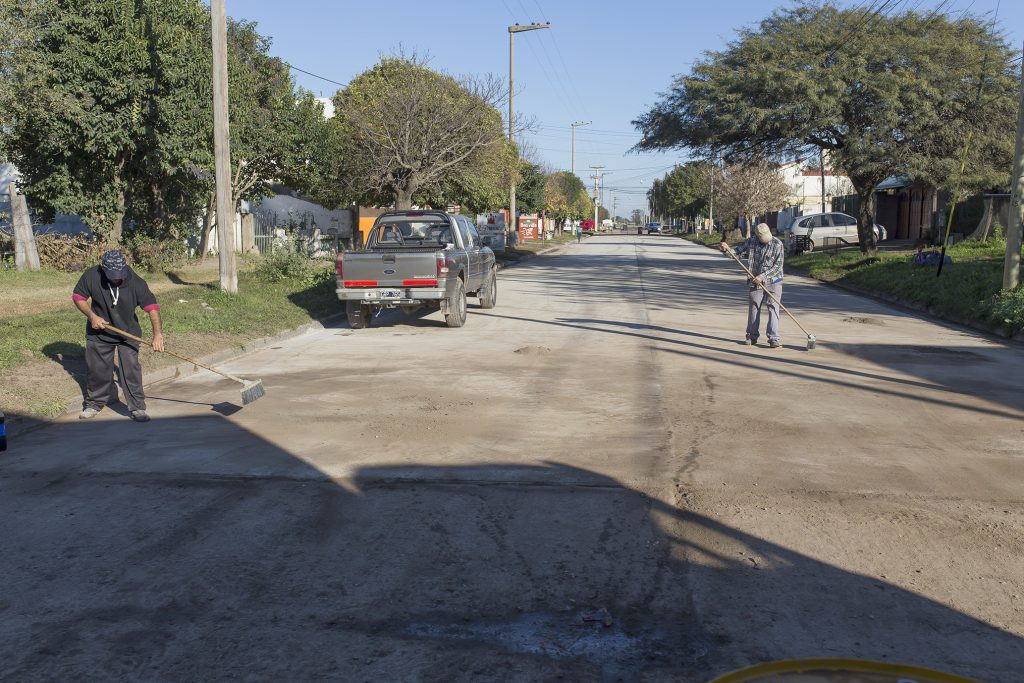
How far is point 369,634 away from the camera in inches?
163

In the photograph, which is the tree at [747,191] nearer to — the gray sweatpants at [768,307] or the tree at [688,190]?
the tree at [688,190]

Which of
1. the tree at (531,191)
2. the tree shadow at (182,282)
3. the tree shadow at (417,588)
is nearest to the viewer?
the tree shadow at (417,588)

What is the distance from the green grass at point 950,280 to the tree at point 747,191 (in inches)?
1140

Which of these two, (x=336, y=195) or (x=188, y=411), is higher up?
(x=336, y=195)

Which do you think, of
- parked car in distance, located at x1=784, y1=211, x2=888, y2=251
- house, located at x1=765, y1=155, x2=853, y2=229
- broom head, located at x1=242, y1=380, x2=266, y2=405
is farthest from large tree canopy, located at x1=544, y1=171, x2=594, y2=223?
broom head, located at x1=242, y1=380, x2=266, y2=405

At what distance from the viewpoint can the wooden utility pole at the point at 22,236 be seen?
65.3 ft

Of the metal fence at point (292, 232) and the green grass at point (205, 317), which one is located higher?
the metal fence at point (292, 232)

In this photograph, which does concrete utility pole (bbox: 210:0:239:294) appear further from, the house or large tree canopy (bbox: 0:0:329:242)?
the house

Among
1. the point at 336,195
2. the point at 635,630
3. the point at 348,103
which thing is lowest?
the point at 635,630

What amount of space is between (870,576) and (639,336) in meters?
9.98

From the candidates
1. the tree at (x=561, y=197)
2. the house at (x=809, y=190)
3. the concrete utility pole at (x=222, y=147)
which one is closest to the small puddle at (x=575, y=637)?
the concrete utility pole at (x=222, y=147)

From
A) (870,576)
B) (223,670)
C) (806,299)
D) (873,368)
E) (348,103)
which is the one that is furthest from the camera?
(348,103)

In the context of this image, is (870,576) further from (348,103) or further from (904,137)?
(348,103)

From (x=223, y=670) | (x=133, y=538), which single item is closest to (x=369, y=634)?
(x=223, y=670)
